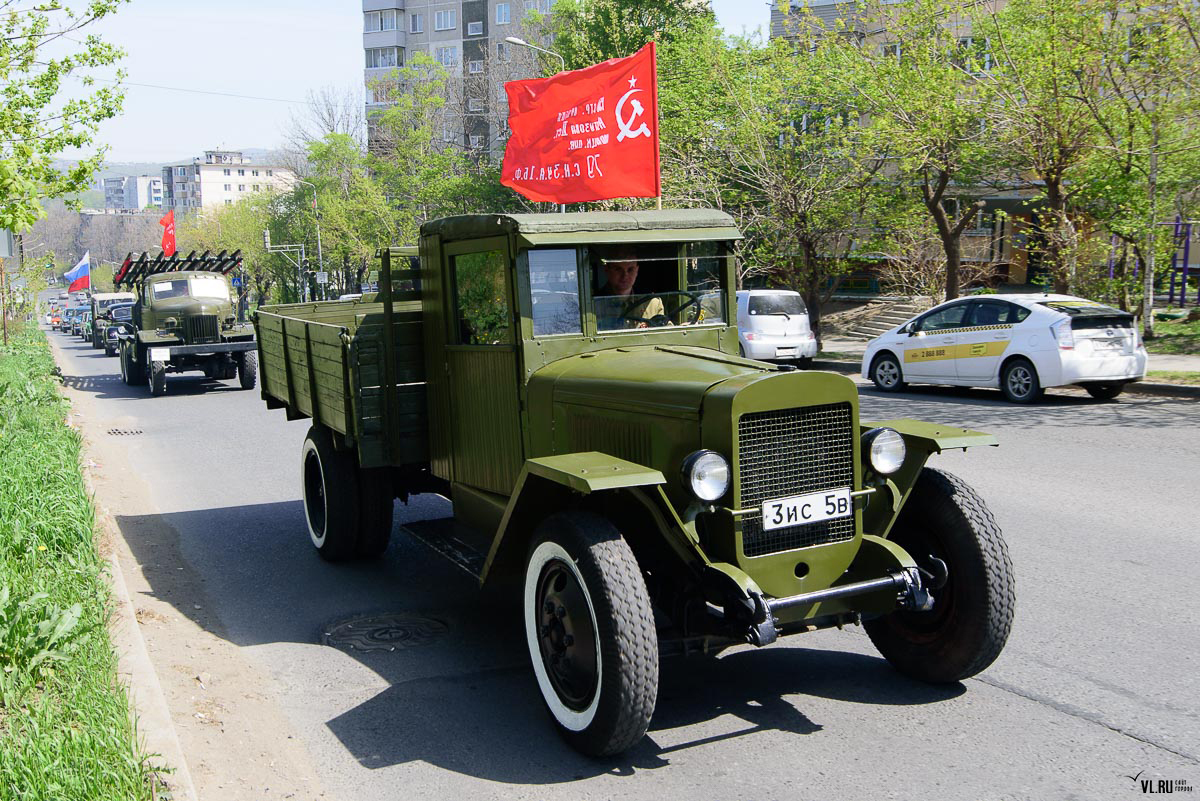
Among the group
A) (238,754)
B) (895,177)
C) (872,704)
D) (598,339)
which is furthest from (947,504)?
(895,177)

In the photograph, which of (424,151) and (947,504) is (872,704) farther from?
(424,151)

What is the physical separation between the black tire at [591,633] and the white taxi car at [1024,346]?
37.7 ft

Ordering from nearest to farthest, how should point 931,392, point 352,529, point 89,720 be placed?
point 89,720 < point 352,529 < point 931,392

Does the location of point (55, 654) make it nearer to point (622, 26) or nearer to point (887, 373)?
point (887, 373)

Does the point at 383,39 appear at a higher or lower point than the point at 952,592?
higher

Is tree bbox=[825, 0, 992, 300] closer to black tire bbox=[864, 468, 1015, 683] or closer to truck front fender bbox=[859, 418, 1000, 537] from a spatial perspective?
truck front fender bbox=[859, 418, 1000, 537]

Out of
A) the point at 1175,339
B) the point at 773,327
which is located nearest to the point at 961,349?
the point at 773,327

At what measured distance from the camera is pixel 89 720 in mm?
3885

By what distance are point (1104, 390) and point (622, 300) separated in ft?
37.5

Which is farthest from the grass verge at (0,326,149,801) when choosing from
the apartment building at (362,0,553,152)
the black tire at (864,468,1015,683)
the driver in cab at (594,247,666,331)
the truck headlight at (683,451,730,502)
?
the apartment building at (362,0,553,152)

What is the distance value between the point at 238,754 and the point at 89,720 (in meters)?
0.69

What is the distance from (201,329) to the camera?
21.0 meters

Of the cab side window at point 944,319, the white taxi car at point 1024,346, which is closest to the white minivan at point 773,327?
the white taxi car at point 1024,346

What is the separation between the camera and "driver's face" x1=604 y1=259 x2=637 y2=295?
5598mm
